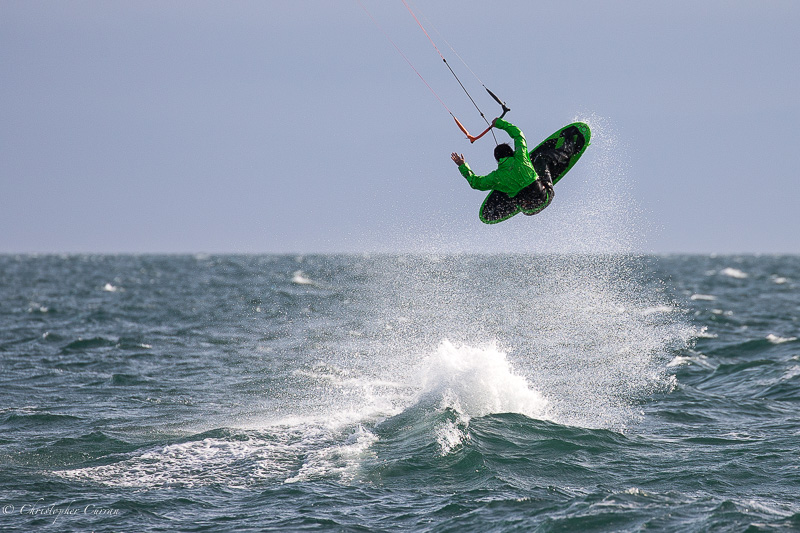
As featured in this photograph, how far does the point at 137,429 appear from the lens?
14.5 meters

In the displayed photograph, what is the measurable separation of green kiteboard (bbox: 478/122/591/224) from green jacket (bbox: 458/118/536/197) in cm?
90

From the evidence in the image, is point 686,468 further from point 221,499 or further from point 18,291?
point 18,291

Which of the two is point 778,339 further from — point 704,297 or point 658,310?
point 704,297

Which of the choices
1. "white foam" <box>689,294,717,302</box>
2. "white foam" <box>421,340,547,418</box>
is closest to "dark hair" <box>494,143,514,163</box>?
"white foam" <box>421,340,547,418</box>

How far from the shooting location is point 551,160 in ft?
50.9

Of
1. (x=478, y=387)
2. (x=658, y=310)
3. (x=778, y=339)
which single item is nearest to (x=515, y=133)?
(x=478, y=387)

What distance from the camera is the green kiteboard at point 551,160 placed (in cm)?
1466

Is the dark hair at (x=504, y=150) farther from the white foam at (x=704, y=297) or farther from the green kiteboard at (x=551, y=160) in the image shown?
the white foam at (x=704, y=297)

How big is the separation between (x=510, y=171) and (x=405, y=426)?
202 inches

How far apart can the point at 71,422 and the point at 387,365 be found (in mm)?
8830

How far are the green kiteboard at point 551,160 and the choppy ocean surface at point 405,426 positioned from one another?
3.31 meters

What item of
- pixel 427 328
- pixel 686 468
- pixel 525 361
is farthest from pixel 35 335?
pixel 686 468

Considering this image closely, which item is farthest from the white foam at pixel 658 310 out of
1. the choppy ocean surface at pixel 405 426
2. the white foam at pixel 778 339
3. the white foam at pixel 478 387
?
the white foam at pixel 478 387

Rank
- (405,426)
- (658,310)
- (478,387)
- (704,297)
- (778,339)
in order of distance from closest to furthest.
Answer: (405,426) < (478,387) < (778,339) < (658,310) < (704,297)
